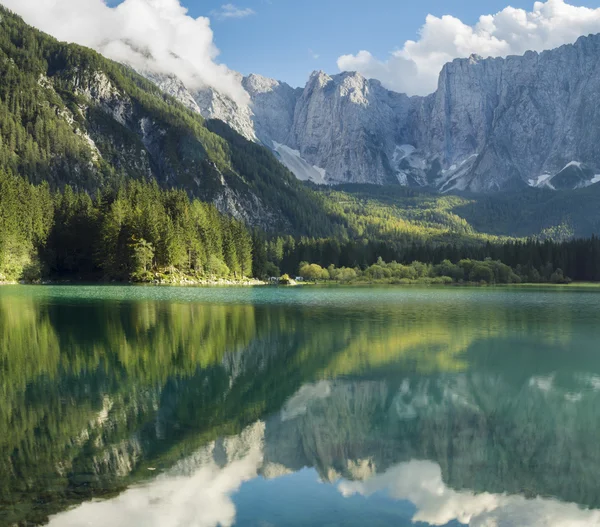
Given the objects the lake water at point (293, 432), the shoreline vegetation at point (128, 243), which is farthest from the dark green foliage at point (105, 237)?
the lake water at point (293, 432)

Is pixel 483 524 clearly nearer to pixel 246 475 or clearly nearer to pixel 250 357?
pixel 246 475

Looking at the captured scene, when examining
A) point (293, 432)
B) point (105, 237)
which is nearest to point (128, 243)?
point (105, 237)

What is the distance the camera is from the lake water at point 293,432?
13.3 m

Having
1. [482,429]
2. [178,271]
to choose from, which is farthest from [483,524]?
[178,271]

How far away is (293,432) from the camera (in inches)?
730

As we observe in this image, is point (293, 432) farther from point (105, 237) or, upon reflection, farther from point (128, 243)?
point (105, 237)

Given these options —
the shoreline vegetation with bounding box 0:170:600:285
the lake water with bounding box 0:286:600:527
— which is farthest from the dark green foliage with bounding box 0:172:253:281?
the lake water with bounding box 0:286:600:527

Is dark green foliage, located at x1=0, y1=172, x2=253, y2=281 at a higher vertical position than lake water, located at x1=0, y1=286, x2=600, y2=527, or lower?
higher

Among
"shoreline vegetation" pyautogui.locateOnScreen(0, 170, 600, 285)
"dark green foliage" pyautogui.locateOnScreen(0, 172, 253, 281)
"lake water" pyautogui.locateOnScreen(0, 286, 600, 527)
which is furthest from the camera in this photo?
"shoreline vegetation" pyautogui.locateOnScreen(0, 170, 600, 285)

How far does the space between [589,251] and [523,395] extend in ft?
578

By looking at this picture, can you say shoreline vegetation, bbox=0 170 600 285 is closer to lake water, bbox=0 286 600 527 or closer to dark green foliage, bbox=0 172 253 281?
dark green foliage, bbox=0 172 253 281

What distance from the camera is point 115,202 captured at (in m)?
124

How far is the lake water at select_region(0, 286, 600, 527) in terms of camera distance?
13.3 m

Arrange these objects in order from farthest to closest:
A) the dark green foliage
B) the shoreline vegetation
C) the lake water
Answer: the shoreline vegetation, the dark green foliage, the lake water
